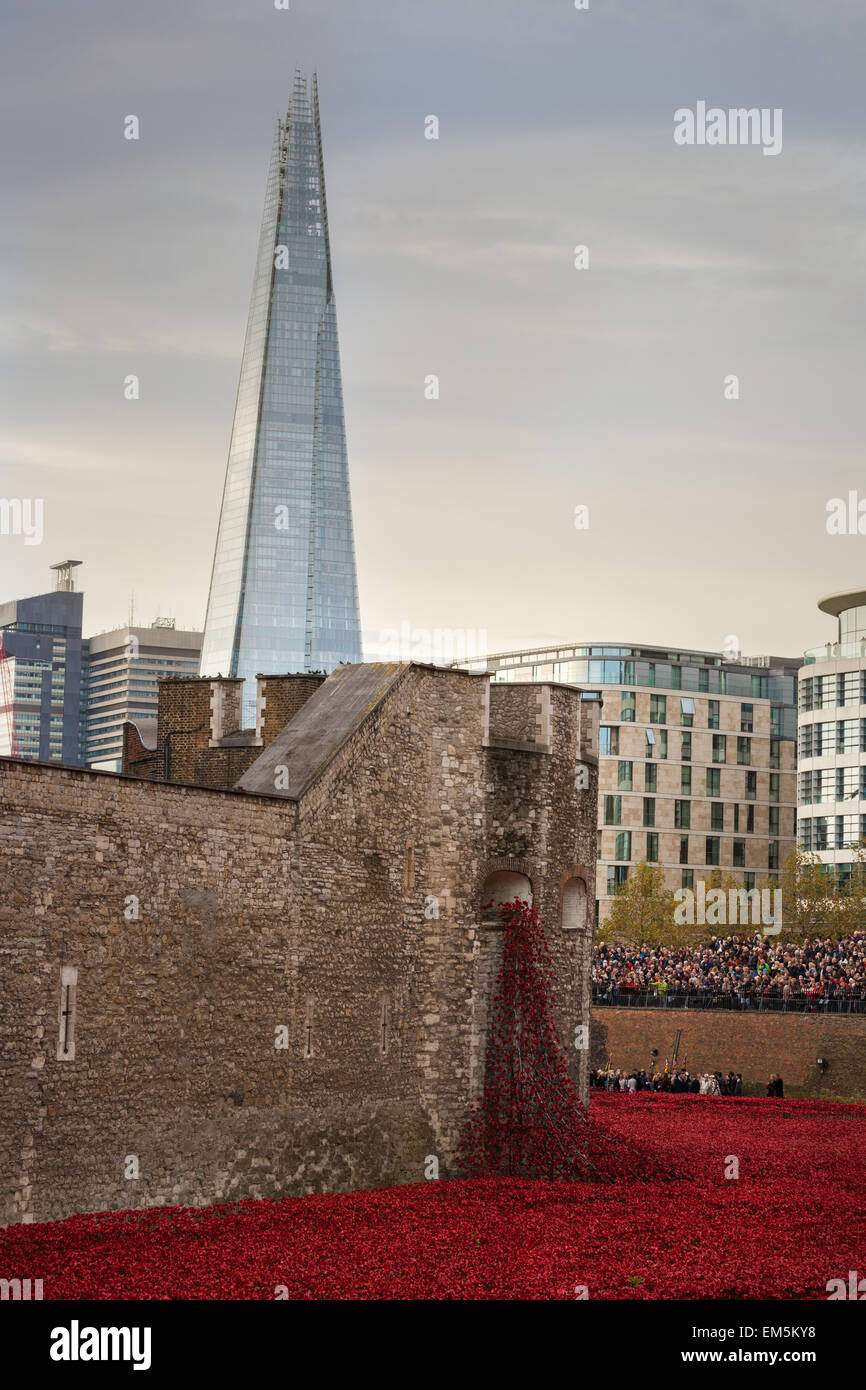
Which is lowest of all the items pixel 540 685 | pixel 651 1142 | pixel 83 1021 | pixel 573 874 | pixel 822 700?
pixel 651 1142

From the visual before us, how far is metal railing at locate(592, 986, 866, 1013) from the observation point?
199 ft

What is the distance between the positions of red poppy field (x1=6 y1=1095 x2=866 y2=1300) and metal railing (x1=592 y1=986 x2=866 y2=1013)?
24.9 metres

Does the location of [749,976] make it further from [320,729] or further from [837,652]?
[837,652]

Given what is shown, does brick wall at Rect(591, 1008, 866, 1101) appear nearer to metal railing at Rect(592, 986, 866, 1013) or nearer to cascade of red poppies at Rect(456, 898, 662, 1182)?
metal railing at Rect(592, 986, 866, 1013)

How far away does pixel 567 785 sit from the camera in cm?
3688

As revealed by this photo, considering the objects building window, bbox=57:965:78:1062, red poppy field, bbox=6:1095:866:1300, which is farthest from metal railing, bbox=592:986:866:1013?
building window, bbox=57:965:78:1062

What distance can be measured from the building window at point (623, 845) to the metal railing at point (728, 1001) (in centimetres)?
5910

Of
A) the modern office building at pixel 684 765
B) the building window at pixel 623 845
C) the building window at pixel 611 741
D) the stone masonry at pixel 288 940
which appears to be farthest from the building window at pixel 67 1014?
the building window at pixel 623 845

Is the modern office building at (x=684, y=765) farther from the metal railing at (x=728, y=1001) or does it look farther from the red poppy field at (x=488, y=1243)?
the red poppy field at (x=488, y=1243)

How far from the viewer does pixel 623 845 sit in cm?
12962
